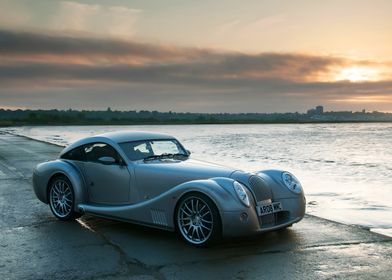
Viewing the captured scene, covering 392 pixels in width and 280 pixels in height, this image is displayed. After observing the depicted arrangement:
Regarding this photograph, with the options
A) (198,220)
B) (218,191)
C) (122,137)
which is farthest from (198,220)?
(122,137)

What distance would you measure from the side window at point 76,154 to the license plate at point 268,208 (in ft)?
11.3

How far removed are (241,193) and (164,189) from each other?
1.30 meters

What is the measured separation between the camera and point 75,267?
19.5 ft

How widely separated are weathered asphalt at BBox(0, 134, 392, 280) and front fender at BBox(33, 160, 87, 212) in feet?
1.67

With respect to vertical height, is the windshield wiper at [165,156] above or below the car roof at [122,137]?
below

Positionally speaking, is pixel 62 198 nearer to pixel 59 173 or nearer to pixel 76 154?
pixel 59 173

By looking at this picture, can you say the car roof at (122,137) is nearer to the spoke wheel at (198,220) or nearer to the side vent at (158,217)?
the side vent at (158,217)

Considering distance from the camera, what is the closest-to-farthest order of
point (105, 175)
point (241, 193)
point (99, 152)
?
point (241, 193), point (105, 175), point (99, 152)

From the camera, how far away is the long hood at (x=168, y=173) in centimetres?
731

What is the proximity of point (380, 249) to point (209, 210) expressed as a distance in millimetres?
2393

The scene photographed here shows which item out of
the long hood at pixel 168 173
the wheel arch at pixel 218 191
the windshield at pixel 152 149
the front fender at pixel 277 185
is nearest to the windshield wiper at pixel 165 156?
the windshield at pixel 152 149

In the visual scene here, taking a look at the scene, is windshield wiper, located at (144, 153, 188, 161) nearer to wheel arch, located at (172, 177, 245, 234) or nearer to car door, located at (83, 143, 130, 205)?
car door, located at (83, 143, 130, 205)

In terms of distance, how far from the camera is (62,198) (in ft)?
29.0

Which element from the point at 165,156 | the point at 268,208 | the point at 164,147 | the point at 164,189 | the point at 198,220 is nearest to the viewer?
the point at 198,220
